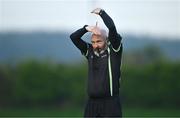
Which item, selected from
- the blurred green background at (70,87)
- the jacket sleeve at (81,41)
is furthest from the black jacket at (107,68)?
the blurred green background at (70,87)

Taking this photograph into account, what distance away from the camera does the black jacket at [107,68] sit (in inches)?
216

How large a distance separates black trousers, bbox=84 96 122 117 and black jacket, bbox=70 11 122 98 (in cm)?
7

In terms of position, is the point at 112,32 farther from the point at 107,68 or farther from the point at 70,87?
the point at 70,87

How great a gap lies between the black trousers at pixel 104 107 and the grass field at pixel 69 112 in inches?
335

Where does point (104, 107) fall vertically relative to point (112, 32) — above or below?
below

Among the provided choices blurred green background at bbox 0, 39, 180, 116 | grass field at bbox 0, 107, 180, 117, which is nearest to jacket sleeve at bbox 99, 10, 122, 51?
grass field at bbox 0, 107, 180, 117

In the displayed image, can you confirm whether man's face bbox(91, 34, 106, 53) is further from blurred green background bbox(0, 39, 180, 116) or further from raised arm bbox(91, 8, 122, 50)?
blurred green background bbox(0, 39, 180, 116)

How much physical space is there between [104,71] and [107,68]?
0.04 metres

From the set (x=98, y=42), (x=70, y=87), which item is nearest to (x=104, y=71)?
(x=98, y=42)

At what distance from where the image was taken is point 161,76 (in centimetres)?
1538

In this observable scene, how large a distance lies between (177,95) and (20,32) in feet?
15.1

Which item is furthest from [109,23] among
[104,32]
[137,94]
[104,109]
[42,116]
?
A: [137,94]

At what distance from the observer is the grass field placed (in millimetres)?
14469

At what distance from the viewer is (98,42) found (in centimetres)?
553
